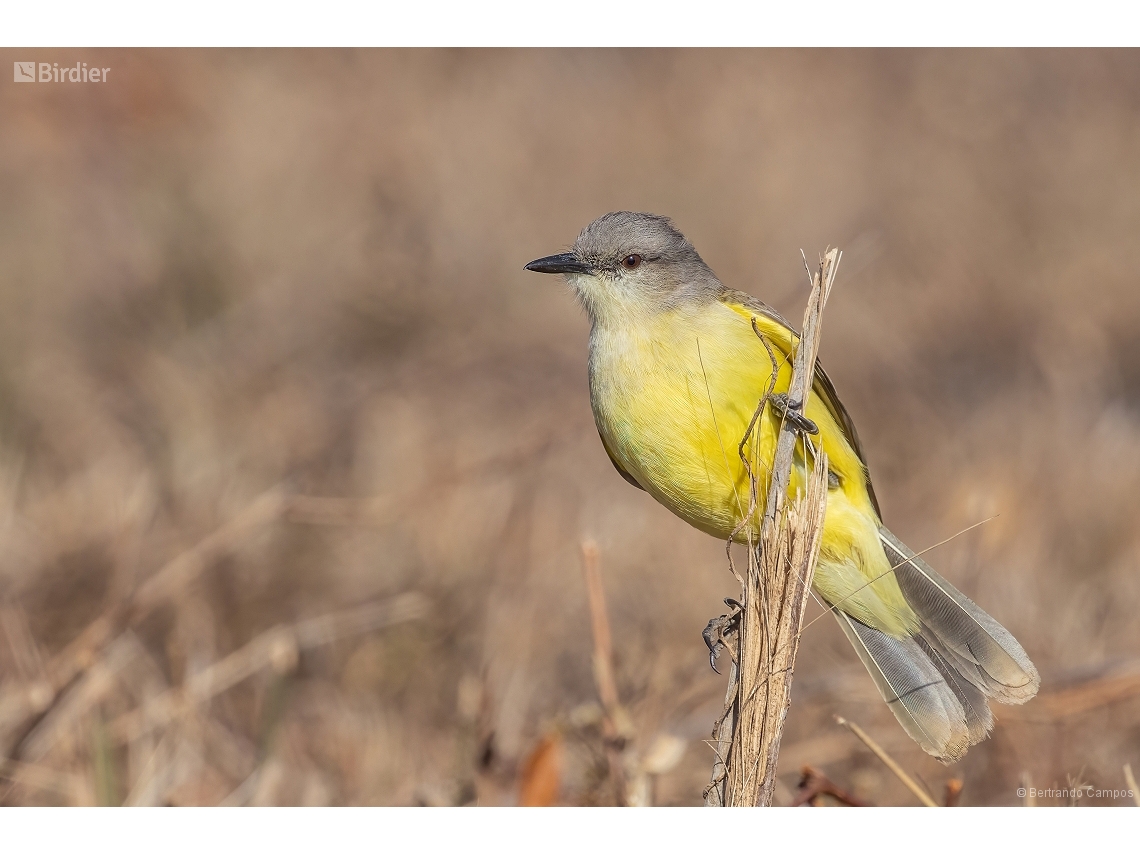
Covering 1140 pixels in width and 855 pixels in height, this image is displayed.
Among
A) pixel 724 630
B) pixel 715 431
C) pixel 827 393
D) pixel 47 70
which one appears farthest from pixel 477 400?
pixel 724 630

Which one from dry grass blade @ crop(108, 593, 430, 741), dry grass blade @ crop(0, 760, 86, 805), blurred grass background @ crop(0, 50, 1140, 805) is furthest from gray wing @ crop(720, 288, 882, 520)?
dry grass blade @ crop(0, 760, 86, 805)

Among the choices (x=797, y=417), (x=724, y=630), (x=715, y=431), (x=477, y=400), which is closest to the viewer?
(x=797, y=417)

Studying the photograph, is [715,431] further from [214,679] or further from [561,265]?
[214,679]

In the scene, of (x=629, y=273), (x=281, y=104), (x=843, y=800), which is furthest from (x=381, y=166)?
(x=843, y=800)

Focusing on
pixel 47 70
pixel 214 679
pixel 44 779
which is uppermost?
pixel 47 70

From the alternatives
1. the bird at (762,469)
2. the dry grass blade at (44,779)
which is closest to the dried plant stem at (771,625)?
the bird at (762,469)

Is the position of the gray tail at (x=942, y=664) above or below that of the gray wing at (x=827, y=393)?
below

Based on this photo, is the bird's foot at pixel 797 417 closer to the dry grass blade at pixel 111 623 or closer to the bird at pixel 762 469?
Result: the bird at pixel 762 469
